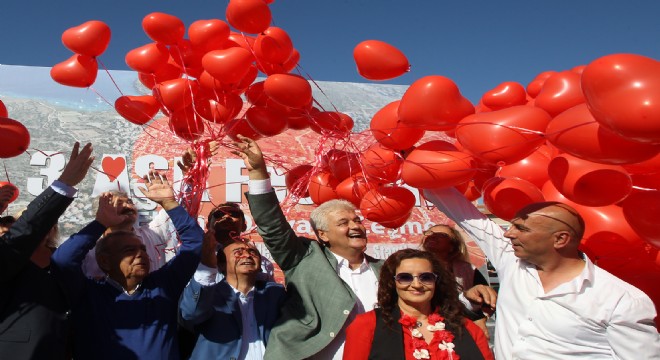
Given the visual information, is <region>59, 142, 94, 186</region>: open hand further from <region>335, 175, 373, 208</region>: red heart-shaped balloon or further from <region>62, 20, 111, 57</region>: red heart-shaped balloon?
<region>335, 175, 373, 208</region>: red heart-shaped balloon

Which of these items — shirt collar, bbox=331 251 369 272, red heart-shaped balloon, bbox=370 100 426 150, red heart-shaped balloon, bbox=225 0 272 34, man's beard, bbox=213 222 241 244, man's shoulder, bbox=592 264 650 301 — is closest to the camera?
man's shoulder, bbox=592 264 650 301

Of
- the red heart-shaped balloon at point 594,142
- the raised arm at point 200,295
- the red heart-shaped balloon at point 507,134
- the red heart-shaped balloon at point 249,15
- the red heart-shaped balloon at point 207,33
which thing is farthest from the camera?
the red heart-shaped balloon at point 207,33

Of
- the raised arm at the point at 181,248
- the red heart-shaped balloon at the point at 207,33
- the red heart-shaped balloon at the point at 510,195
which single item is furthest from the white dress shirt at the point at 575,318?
the red heart-shaped balloon at the point at 207,33

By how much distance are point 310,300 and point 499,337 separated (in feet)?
2.23

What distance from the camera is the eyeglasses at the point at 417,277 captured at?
1.76m

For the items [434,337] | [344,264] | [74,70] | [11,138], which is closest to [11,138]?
[11,138]

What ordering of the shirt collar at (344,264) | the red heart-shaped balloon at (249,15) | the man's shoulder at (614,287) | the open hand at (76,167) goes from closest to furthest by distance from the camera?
1. the man's shoulder at (614,287)
2. the open hand at (76,167)
3. the shirt collar at (344,264)
4. the red heart-shaped balloon at (249,15)

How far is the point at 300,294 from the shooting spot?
6.66 feet

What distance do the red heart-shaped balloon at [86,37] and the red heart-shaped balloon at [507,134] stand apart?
5.41 ft

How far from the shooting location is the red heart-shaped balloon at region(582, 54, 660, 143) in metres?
1.23

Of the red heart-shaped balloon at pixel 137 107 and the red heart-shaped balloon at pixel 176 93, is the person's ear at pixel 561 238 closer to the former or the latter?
the red heart-shaped balloon at pixel 176 93

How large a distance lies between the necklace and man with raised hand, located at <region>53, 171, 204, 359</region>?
2.68ft

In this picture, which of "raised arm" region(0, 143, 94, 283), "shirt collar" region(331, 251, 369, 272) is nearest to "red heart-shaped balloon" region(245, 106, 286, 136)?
"shirt collar" region(331, 251, 369, 272)

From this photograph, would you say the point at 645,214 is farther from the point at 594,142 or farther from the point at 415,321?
the point at 415,321
